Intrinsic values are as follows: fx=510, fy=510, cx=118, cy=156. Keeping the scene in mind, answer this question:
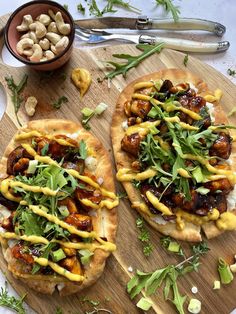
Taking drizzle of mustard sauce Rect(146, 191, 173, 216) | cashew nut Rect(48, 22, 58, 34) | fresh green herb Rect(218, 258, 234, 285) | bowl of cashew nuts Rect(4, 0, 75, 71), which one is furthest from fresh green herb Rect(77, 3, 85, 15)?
fresh green herb Rect(218, 258, 234, 285)

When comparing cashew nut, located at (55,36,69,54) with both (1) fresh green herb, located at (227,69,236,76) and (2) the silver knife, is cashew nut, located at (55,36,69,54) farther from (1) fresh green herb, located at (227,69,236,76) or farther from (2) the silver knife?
(1) fresh green herb, located at (227,69,236,76)

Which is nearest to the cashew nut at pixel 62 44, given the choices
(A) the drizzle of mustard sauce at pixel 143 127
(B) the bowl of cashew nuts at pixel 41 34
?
(B) the bowl of cashew nuts at pixel 41 34

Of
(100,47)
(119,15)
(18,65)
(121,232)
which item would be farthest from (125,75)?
(121,232)

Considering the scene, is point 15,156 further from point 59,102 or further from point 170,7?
point 170,7

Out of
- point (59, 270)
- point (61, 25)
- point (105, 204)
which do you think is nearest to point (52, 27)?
point (61, 25)

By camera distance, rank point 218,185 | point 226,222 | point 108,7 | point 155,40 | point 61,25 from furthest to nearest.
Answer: point 108,7, point 155,40, point 61,25, point 226,222, point 218,185

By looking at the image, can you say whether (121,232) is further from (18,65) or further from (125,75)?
(18,65)
